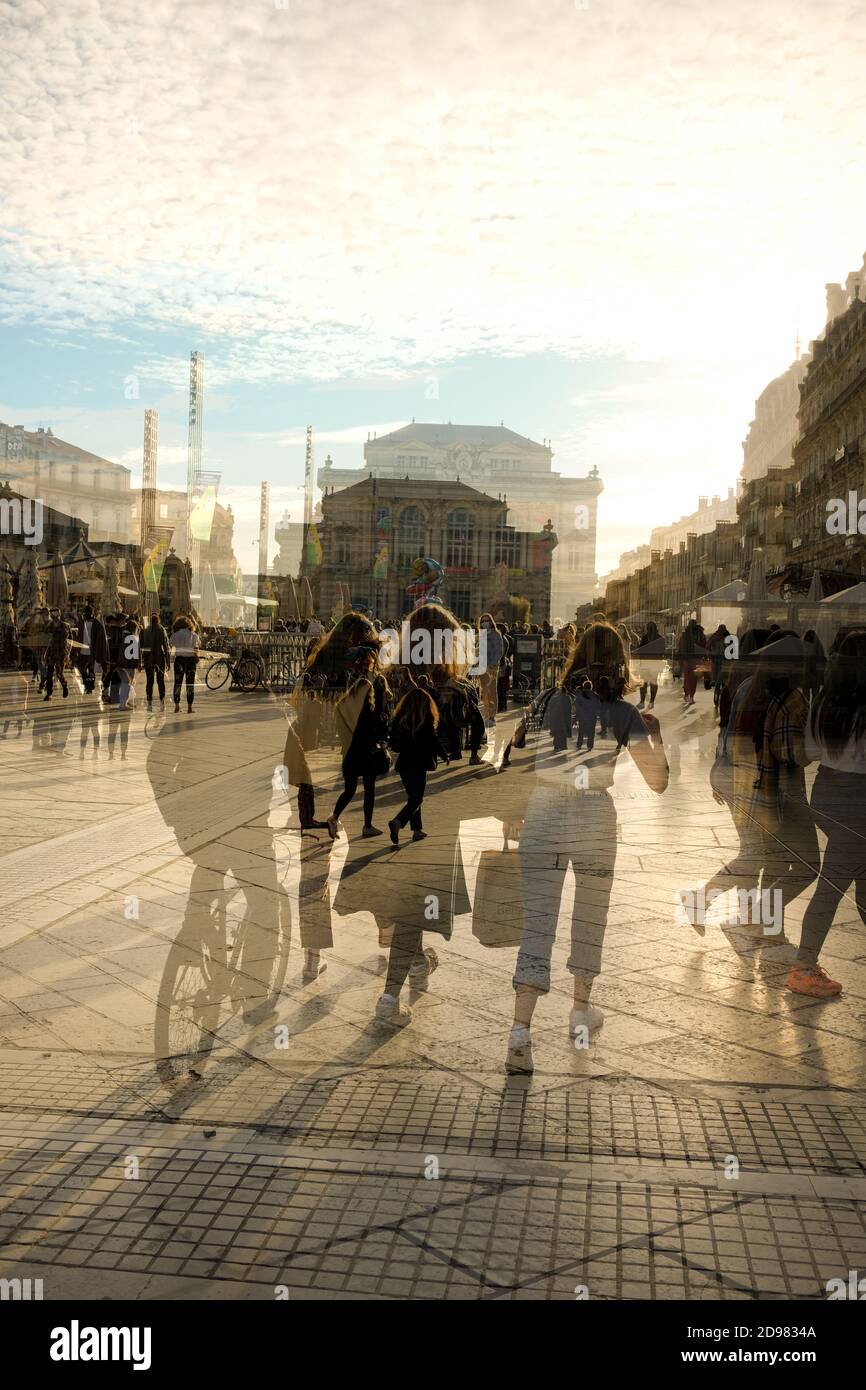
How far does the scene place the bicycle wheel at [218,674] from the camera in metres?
26.2

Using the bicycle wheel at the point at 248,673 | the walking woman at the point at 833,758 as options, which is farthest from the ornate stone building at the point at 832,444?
the walking woman at the point at 833,758

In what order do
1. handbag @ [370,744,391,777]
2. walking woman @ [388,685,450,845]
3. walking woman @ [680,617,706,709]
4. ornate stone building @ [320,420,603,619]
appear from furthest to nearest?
ornate stone building @ [320,420,603,619] < walking woman @ [680,617,706,709] < handbag @ [370,744,391,777] < walking woman @ [388,685,450,845]

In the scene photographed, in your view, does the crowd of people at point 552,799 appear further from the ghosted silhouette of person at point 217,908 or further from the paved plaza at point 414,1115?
the ghosted silhouette of person at point 217,908

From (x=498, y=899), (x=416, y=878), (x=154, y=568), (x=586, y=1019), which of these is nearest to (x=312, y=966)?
(x=586, y=1019)

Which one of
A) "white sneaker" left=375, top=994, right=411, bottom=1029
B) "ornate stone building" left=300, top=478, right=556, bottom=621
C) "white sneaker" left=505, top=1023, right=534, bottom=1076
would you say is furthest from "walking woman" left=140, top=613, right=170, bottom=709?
"ornate stone building" left=300, top=478, right=556, bottom=621

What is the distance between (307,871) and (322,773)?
497cm

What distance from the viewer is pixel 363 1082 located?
3982 millimetres

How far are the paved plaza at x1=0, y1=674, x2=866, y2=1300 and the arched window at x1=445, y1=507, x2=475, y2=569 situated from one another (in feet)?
246

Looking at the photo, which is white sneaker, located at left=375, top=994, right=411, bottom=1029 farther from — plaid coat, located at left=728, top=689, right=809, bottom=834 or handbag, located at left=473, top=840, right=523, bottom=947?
plaid coat, located at left=728, top=689, right=809, bottom=834

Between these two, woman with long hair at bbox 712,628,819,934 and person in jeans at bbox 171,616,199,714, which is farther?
person in jeans at bbox 171,616,199,714

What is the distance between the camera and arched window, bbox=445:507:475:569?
81.2 metres
